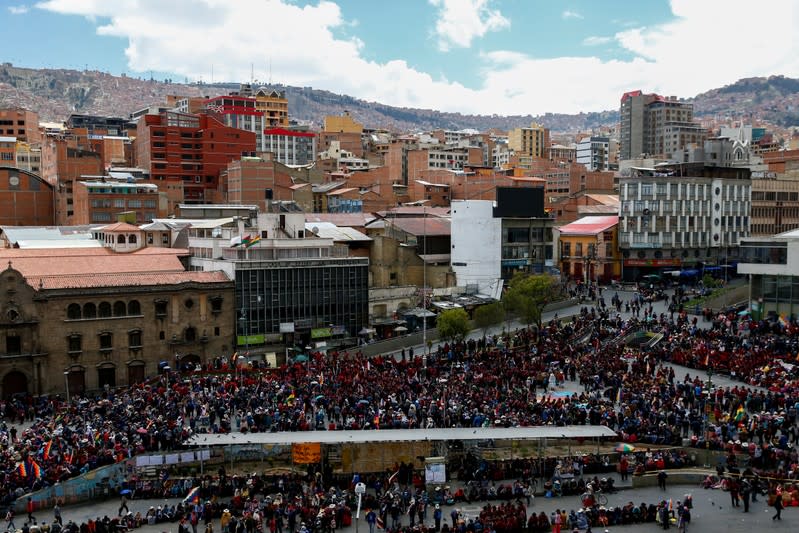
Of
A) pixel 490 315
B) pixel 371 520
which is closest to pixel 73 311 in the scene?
pixel 490 315

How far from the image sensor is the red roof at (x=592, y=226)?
86688 mm

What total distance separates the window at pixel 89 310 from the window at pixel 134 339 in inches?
102

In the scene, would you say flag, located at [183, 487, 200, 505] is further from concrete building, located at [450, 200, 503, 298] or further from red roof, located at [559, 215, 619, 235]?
red roof, located at [559, 215, 619, 235]

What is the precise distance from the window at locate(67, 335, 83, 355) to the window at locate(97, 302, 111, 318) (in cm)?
197

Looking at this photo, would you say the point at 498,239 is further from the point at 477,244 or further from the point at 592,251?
the point at 592,251

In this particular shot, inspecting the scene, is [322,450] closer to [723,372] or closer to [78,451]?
[78,451]

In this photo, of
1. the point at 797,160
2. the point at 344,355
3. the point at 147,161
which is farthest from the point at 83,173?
the point at 797,160

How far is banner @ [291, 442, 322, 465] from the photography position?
1352 inches

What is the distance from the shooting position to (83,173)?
111250mm

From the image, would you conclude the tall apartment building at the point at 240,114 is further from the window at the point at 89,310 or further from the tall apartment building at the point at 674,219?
the window at the point at 89,310

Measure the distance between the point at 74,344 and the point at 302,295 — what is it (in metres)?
16.1

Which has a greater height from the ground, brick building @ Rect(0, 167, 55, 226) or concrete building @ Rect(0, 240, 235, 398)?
brick building @ Rect(0, 167, 55, 226)

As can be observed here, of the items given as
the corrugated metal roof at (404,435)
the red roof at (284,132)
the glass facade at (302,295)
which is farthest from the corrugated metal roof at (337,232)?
the red roof at (284,132)

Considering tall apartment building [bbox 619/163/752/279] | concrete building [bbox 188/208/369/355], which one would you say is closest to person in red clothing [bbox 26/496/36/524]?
concrete building [bbox 188/208/369/355]
